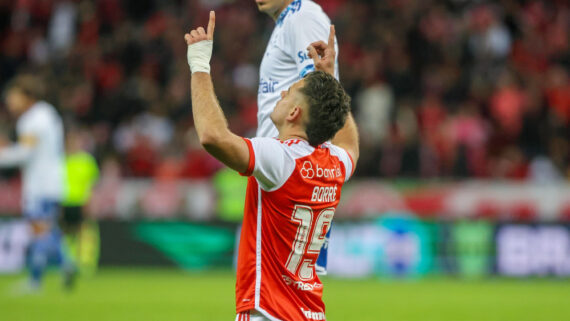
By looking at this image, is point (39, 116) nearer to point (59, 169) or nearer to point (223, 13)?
point (59, 169)

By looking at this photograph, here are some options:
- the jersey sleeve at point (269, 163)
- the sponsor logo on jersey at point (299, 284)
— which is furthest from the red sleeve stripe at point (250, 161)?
the sponsor logo on jersey at point (299, 284)

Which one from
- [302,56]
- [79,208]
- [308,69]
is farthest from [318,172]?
[79,208]

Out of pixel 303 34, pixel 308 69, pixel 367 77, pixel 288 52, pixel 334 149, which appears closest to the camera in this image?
pixel 334 149

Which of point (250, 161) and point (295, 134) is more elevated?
point (295, 134)

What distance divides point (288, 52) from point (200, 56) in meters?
1.31

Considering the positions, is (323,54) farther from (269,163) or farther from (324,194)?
(269,163)

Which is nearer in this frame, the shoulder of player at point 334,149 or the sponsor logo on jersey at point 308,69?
the shoulder of player at point 334,149

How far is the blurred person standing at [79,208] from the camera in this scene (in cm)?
1438

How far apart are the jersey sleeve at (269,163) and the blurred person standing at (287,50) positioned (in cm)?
109

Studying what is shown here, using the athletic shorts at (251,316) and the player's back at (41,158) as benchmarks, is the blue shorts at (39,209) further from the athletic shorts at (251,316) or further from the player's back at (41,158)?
the athletic shorts at (251,316)

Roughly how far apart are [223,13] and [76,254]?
7.64 m

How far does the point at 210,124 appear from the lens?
12.8 feet

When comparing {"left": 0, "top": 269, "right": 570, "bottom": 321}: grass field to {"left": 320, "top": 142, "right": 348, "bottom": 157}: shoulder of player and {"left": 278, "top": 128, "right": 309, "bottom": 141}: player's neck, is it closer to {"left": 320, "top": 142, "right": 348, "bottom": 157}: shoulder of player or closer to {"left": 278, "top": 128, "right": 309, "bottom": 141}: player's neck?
{"left": 320, "top": 142, "right": 348, "bottom": 157}: shoulder of player

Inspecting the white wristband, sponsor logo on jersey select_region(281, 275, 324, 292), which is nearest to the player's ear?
the white wristband
